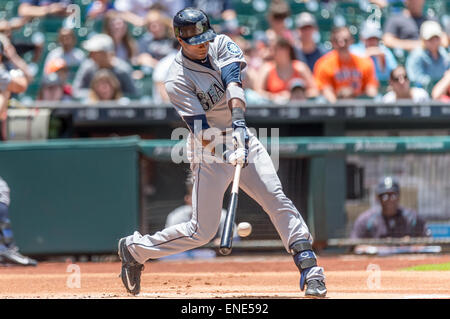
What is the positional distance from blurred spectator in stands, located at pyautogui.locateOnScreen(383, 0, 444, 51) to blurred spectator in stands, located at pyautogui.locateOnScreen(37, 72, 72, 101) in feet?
13.3

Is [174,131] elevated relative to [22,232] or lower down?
elevated

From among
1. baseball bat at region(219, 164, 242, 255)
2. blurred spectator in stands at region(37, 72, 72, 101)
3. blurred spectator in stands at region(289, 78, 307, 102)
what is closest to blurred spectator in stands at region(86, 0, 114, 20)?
blurred spectator in stands at region(37, 72, 72, 101)

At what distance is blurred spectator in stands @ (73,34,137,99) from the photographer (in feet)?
30.9

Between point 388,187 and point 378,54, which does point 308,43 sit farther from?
point 388,187

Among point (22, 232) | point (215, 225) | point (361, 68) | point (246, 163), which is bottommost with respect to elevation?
point (22, 232)

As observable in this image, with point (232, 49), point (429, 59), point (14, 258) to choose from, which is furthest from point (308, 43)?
point (232, 49)

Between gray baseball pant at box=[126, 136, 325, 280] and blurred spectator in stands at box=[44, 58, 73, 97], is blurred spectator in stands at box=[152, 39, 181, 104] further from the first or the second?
gray baseball pant at box=[126, 136, 325, 280]

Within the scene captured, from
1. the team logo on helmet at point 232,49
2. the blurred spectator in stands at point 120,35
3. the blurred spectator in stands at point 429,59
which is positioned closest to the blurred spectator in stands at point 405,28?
the blurred spectator in stands at point 429,59

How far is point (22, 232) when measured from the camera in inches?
325

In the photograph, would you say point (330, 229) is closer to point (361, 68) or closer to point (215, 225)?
point (361, 68)

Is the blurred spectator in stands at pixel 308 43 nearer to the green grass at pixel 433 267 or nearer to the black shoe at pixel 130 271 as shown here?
the green grass at pixel 433 267

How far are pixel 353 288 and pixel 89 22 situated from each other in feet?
22.4

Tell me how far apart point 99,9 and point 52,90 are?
2.41m
